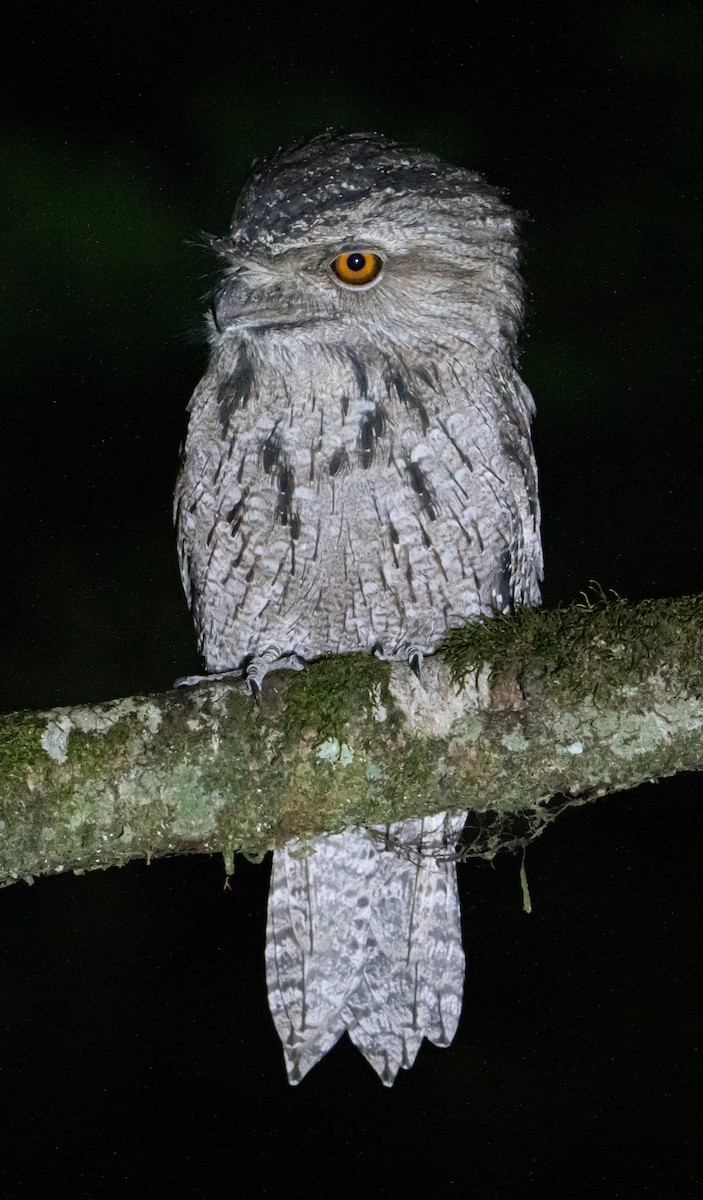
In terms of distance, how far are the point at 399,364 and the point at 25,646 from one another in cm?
199

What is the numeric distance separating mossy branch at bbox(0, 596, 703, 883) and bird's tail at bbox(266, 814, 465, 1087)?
2.64ft

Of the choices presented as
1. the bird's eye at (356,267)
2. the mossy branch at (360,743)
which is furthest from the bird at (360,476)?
the mossy branch at (360,743)

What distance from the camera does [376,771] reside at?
187 cm

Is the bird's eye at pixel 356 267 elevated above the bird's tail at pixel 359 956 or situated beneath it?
elevated above

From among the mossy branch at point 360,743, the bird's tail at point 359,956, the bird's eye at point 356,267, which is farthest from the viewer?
the bird's tail at point 359,956

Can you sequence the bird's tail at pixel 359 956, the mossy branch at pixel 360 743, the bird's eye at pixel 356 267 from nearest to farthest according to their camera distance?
the mossy branch at pixel 360 743, the bird's eye at pixel 356 267, the bird's tail at pixel 359 956

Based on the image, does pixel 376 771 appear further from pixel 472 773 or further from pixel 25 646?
pixel 25 646

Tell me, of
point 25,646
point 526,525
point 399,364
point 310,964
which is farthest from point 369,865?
point 25,646

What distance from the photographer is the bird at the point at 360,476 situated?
2.19 metres

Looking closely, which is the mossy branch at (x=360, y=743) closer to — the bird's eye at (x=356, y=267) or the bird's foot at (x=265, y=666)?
the bird's foot at (x=265, y=666)

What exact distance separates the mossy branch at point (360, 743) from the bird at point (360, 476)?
185mm

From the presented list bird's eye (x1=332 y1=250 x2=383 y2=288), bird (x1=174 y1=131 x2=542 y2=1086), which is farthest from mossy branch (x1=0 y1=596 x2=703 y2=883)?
bird's eye (x1=332 y1=250 x2=383 y2=288)

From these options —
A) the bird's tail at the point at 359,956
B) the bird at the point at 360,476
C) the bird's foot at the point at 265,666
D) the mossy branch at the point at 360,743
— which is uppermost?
the bird at the point at 360,476

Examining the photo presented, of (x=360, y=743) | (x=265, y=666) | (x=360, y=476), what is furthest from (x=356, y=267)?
(x=360, y=743)
